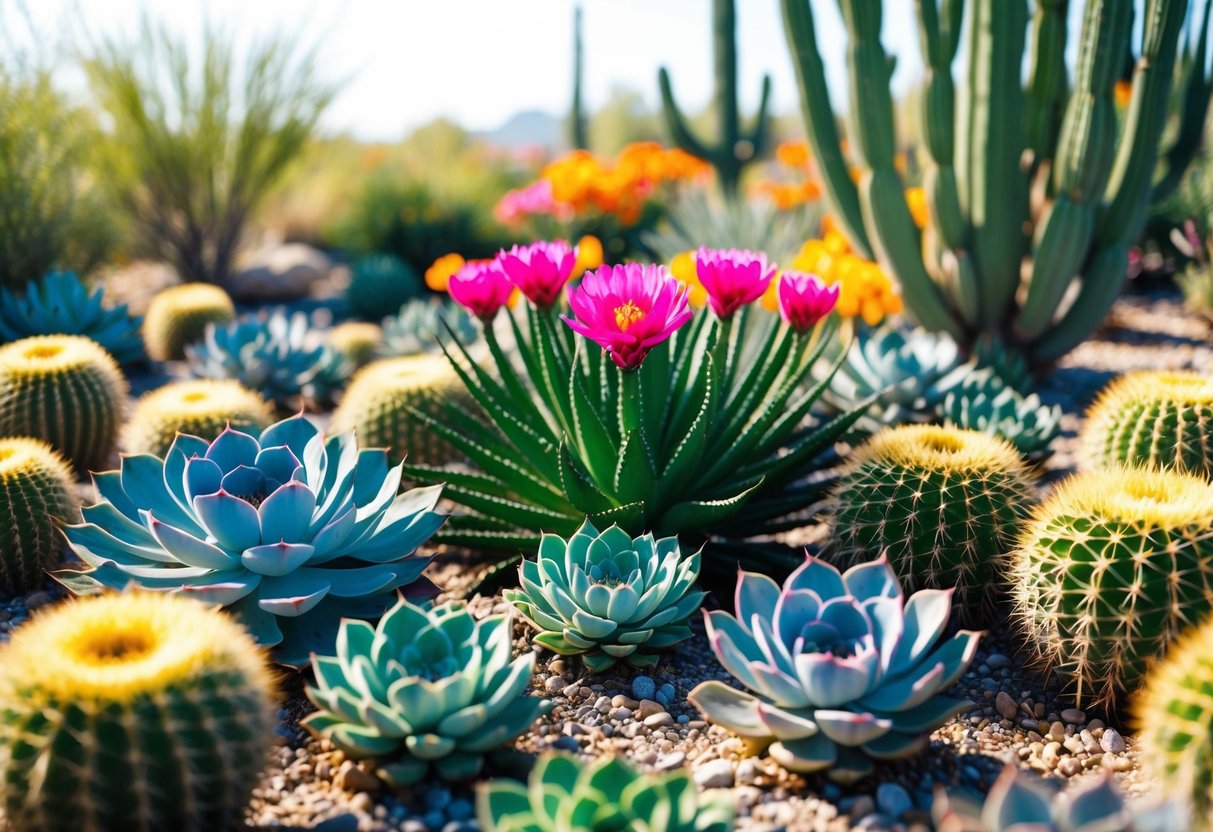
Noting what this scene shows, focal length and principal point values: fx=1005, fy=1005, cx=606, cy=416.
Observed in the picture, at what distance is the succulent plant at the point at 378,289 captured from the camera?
8.29 m

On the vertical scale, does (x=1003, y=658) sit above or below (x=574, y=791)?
below

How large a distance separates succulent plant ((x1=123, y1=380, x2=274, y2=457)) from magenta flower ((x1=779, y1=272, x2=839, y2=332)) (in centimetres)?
199

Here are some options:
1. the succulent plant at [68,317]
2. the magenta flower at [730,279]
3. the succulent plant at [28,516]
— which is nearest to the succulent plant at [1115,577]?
the magenta flower at [730,279]

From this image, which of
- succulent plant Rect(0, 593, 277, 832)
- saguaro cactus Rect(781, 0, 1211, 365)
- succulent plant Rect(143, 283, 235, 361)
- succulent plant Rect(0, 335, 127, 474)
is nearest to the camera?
succulent plant Rect(0, 593, 277, 832)

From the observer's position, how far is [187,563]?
2.68 m

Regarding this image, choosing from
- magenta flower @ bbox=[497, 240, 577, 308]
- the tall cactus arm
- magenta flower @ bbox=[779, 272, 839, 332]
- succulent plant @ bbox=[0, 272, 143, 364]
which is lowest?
succulent plant @ bbox=[0, 272, 143, 364]

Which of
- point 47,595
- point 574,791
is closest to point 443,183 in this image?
point 47,595

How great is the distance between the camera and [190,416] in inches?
153

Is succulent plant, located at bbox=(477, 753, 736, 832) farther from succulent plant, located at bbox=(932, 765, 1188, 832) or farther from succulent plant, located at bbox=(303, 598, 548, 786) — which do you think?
succulent plant, located at bbox=(932, 765, 1188, 832)

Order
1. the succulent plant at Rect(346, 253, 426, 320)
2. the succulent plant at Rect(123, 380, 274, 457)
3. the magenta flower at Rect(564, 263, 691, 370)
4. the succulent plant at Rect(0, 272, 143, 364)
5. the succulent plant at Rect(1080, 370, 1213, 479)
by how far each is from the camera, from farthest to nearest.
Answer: the succulent plant at Rect(346, 253, 426, 320), the succulent plant at Rect(0, 272, 143, 364), the succulent plant at Rect(123, 380, 274, 457), the succulent plant at Rect(1080, 370, 1213, 479), the magenta flower at Rect(564, 263, 691, 370)

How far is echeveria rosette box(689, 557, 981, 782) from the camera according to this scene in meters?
2.16

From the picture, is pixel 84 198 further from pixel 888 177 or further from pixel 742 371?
pixel 888 177

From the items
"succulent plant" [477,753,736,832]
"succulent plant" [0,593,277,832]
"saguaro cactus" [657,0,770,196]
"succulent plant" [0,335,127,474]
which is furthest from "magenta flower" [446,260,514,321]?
"saguaro cactus" [657,0,770,196]

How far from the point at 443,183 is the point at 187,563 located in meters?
8.70
